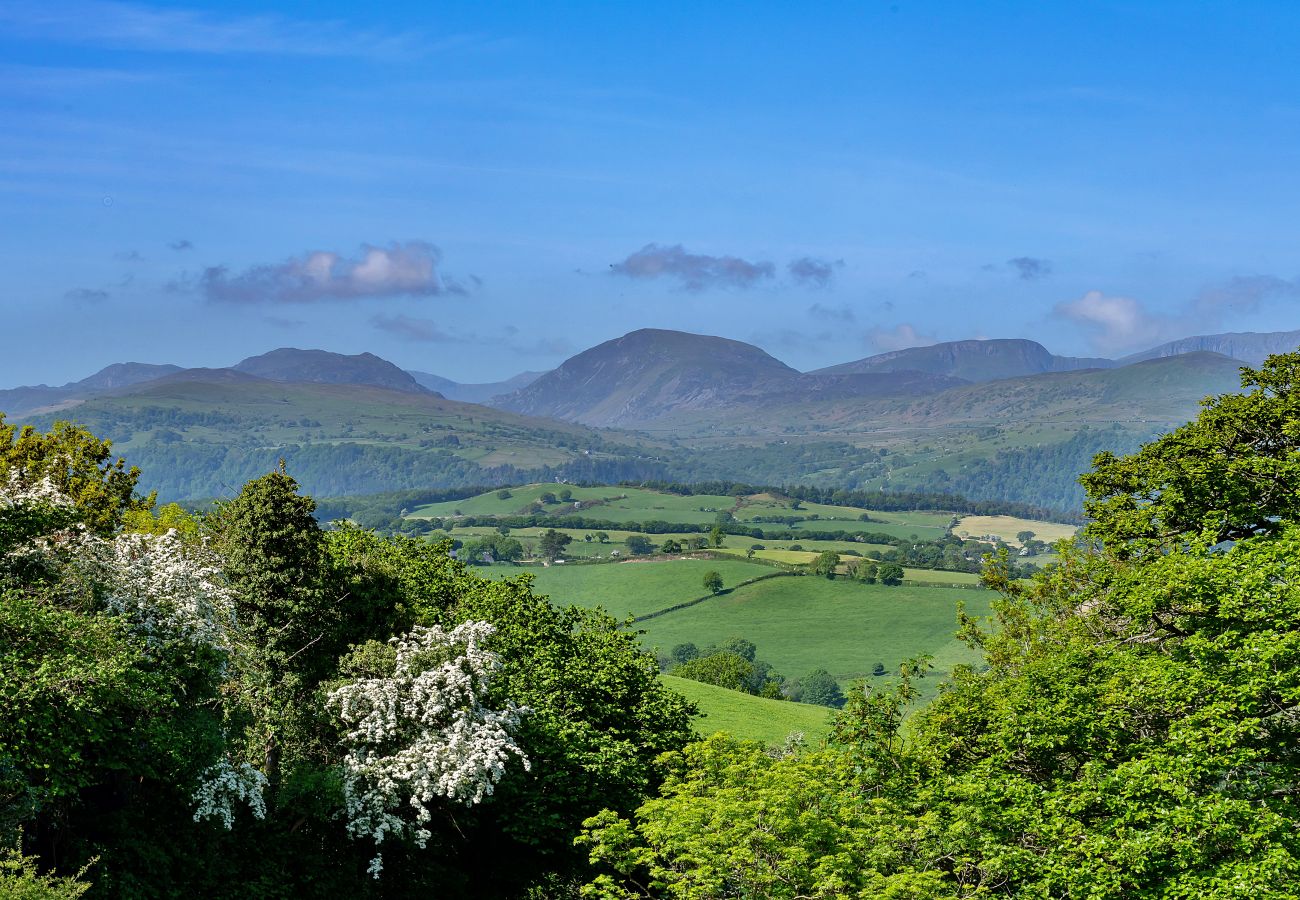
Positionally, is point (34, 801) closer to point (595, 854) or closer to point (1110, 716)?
point (595, 854)

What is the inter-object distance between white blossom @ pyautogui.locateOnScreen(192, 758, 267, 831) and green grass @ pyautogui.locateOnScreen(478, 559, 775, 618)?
400 ft

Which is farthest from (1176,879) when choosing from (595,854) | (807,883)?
(595,854)

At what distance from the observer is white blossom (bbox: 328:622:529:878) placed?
97.8ft

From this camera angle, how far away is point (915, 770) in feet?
104

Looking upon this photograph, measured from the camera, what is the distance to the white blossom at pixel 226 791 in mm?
26172

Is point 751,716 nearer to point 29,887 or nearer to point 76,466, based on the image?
point 76,466

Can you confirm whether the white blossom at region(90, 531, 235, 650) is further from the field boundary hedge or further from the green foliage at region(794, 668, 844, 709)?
the field boundary hedge

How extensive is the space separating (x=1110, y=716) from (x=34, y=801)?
2503 cm

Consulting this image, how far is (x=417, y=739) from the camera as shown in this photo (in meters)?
30.8

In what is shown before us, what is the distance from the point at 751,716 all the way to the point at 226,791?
140ft

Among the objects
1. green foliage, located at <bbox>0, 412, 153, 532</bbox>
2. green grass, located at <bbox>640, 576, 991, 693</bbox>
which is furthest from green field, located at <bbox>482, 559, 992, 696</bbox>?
green foliage, located at <bbox>0, 412, 153, 532</bbox>

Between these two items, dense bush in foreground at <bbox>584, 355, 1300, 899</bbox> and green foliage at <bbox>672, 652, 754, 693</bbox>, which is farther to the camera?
green foliage at <bbox>672, 652, 754, 693</bbox>

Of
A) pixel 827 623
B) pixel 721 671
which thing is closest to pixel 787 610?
pixel 827 623

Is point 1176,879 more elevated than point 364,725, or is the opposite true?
point 364,725
